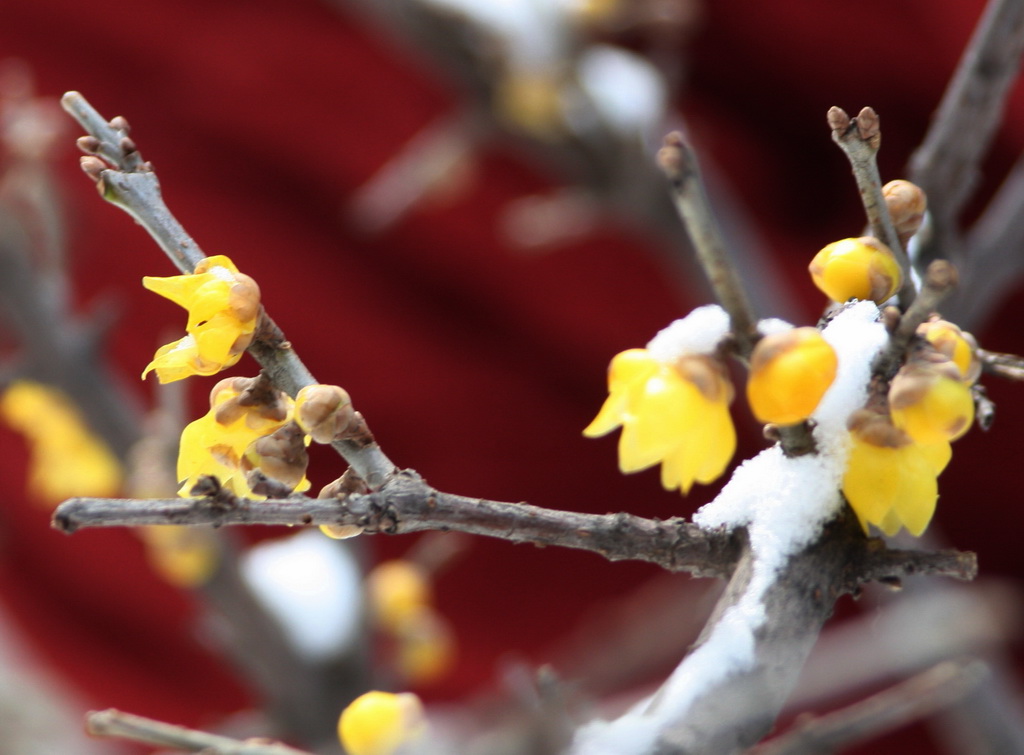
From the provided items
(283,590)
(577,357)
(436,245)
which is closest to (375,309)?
(436,245)

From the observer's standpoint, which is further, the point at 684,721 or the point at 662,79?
the point at 662,79

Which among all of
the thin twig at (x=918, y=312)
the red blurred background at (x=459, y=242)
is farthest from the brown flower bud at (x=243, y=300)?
the red blurred background at (x=459, y=242)

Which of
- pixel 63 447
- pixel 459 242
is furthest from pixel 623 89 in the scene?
pixel 63 447

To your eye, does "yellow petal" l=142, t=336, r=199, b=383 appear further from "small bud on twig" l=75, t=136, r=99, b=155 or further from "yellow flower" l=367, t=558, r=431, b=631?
"yellow flower" l=367, t=558, r=431, b=631

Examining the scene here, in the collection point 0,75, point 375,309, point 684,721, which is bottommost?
point 684,721

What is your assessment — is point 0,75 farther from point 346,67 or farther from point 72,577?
point 72,577

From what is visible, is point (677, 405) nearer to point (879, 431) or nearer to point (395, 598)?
point (879, 431)

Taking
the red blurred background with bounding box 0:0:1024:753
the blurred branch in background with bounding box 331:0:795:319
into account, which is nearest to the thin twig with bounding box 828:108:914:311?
the blurred branch in background with bounding box 331:0:795:319
